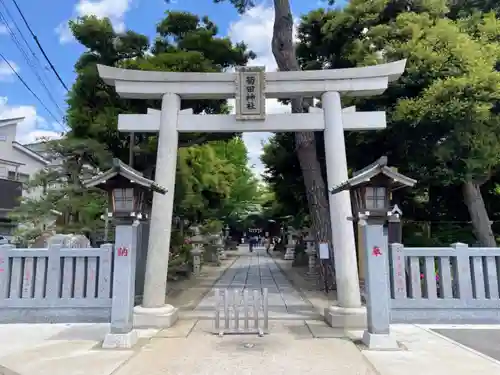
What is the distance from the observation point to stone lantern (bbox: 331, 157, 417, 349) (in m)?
6.65

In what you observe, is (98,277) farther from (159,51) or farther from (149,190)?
(159,51)

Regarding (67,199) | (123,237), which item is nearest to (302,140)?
(123,237)

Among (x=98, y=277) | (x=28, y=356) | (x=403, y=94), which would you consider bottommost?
(x=28, y=356)

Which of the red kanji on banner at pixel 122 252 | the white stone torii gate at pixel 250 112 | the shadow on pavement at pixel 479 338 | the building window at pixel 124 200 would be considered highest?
the white stone torii gate at pixel 250 112

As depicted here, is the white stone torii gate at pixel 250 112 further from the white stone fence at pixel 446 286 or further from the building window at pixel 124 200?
the building window at pixel 124 200

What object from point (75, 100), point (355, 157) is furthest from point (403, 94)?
point (75, 100)

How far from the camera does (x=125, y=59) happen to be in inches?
531

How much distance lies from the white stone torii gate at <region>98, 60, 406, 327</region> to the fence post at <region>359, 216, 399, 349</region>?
1.63 m

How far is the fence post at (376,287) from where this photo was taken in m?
6.58

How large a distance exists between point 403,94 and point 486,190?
6.75 m

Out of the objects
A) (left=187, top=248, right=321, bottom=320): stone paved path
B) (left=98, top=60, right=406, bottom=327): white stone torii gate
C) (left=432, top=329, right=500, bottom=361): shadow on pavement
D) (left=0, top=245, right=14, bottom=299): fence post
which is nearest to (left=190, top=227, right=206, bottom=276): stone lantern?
(left=187, top=248, right=321, bottom=320): stone paved path

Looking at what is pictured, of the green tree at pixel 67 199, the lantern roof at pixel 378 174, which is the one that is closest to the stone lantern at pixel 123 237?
the lantern roof at pixel 378 174

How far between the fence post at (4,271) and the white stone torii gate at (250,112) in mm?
3266

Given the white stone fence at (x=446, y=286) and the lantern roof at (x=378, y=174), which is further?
the white stone fence at (x=446, y=286)
